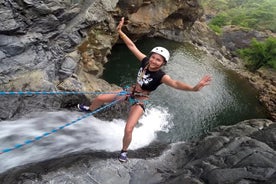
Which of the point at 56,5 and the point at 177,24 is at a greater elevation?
the point at 56,5

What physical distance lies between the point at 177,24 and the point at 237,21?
2796 centimetres

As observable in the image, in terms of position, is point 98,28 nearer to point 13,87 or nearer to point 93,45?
point 93,45

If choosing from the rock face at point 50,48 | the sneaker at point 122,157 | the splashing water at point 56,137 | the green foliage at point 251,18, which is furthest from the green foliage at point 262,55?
the sneaker at point 122,157

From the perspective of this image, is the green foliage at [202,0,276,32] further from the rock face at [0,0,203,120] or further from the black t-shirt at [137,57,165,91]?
the black t-shirt at [137,57,165,91]

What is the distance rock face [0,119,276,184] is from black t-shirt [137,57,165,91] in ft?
6.44

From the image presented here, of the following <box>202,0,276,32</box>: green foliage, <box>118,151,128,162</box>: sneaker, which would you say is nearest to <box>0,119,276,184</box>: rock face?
<box>118,151,128,162</box>: sneaker

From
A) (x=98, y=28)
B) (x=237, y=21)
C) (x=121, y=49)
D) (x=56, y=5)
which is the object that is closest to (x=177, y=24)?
(x=121, y=49)

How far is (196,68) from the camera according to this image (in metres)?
23.0

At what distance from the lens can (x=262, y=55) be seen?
97.8 ft

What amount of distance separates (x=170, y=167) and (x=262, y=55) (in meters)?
26.2

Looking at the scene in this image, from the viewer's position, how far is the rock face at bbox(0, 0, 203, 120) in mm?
8133

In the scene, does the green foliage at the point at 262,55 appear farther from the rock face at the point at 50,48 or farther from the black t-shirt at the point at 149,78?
the black t-shirt at the point at 149,78

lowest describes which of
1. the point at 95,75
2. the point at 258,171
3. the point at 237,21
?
the point at 237,21

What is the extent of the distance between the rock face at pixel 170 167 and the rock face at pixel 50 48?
2.52 meters
